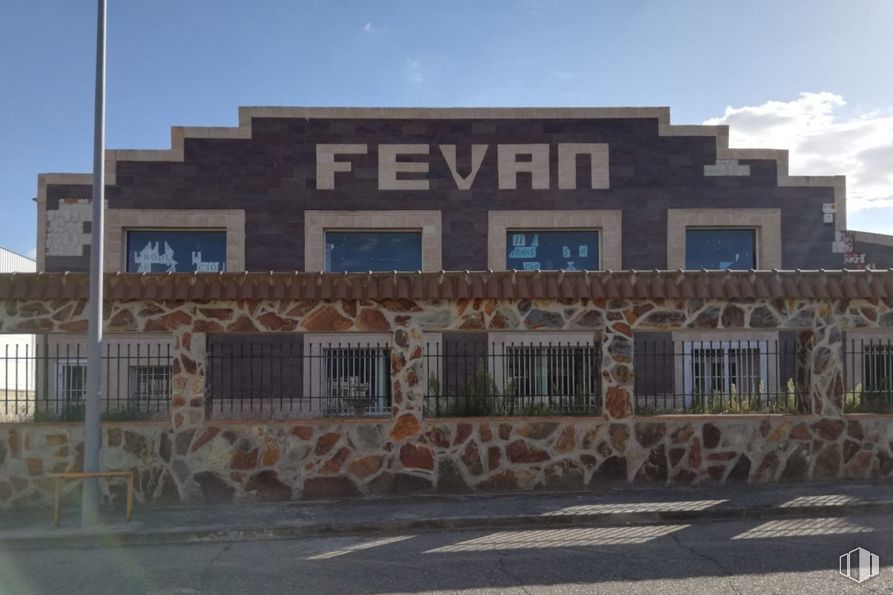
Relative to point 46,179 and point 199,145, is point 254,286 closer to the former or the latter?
point 199,145

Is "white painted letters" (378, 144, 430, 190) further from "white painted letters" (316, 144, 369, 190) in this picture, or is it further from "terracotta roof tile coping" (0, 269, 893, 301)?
"terracotta roof tile coping" (0, 269, 893, 301)

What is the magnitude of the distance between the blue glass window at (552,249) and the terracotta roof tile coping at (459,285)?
8.58 metres

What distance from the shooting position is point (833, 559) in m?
6.52

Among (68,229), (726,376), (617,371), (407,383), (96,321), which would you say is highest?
(68,229)

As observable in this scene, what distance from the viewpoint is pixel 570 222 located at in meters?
18.3

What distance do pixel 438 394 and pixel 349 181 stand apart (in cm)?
935

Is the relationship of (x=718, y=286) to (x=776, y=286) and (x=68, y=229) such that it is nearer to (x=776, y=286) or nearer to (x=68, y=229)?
(x=776, y=286)

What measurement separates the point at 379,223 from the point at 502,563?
41.1 feet

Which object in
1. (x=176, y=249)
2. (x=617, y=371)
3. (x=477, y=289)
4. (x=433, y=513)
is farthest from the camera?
(x=176, y=249)

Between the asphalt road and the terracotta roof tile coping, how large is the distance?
3032mm

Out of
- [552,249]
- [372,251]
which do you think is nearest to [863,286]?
[552,249]

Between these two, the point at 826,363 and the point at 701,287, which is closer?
the point at 701,287

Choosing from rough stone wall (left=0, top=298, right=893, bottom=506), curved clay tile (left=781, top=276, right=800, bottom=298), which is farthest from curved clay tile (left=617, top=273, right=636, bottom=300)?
curved clay tile (left=781, top=276, right=800, bottom=298)

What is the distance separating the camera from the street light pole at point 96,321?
816 cm
